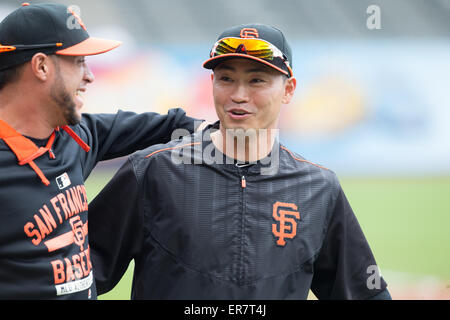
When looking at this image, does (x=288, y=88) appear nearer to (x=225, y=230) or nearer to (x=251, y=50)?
(x=251, y=50)

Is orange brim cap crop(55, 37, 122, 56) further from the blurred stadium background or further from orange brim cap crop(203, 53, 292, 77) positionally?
the blurred stadium background

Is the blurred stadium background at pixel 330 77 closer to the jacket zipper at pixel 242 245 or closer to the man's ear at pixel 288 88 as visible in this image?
the man's ear at pixel 288 88

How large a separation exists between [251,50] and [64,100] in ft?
2.49

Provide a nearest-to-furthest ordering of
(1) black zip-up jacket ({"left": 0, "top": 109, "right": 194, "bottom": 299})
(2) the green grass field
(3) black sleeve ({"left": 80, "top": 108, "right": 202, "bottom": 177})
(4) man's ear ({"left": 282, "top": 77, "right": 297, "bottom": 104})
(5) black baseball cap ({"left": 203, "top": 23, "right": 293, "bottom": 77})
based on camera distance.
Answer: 1. (1) black zip-up jacket ({"left": 0, "top": 109, "right": 194, "bottom": 299})
2. (5) black baseball cap ({"left": 203, "top": 23, "right": 293, "bottom": 77})
3. (4) man's ear ({"left": 282, "top": 77, "right": 297, "bottom": 104})
4. (3) black sleeve ({"left": 80, "top": 108, "right": 202, "bottom": 177})
5. (2) the green grass field

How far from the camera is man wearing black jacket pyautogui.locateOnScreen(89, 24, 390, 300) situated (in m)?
1.96

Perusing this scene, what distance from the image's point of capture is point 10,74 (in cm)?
199

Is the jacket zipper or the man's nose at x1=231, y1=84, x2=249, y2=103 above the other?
the man's nose at x1=231, y1=84, x2=249, y2=103

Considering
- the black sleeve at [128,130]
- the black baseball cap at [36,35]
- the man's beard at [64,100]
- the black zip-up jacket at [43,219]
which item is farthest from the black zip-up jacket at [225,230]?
the black baseball cap at [36,35]

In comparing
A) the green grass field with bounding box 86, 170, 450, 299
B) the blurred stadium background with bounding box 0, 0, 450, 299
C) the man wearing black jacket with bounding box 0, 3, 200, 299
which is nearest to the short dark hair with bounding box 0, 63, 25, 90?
the man wearing black jacket with bounding box 0, 3, 200, 299

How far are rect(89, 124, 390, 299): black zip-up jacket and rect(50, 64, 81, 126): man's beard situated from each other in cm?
29

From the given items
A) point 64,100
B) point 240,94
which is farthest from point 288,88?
point 64,100

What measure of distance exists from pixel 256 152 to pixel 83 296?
2.86ft

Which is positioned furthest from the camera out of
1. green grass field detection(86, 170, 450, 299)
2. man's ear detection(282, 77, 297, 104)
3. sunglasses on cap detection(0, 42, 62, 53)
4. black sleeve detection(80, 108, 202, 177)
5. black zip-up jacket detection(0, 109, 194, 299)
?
green grass field detection(86, 170, 450, 299)

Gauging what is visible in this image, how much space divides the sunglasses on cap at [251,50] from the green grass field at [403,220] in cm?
359
